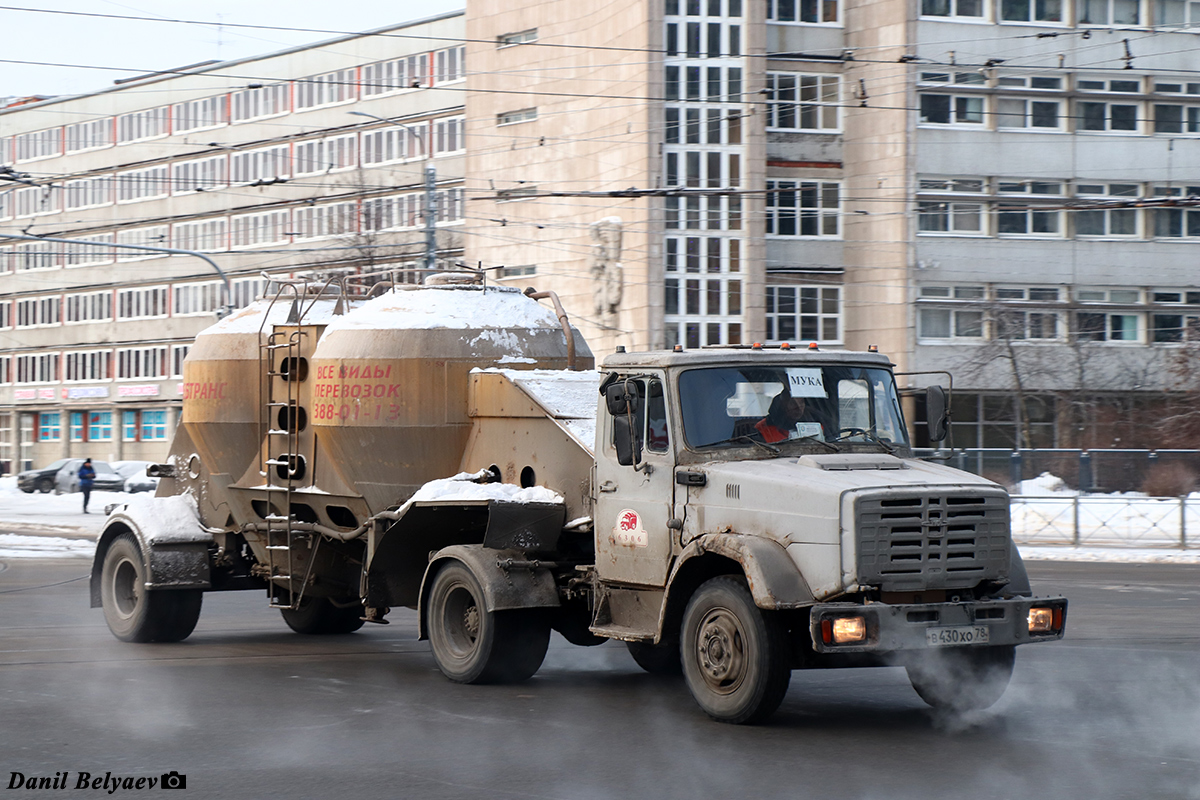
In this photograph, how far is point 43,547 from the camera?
3092 centimetres

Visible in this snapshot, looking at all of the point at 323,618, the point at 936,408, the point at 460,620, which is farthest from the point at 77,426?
the point at 936,408

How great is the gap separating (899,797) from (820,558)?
6.20ft

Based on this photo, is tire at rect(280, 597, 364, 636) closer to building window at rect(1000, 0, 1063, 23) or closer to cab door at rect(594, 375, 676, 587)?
cab door at rect(594, 375, 676, 587)

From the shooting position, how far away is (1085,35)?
169 feet

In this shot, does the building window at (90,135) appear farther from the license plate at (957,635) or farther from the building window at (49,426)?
the license plate at (957,635)

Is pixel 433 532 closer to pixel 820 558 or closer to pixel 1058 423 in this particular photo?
pixel 820 558

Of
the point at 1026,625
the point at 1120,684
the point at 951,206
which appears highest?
the point at 951,206

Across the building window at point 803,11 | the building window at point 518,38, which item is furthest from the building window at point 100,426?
the building window at point 803,11

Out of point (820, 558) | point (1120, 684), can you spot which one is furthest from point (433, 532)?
point (1120, 684)

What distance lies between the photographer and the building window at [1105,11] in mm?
52188

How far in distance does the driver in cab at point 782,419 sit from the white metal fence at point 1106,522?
2128 centimetres

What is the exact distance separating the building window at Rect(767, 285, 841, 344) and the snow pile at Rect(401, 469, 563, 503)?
39.6 metres

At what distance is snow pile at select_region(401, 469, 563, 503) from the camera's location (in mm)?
→ 11680

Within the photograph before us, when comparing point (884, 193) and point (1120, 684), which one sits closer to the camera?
point (1120, 684)
